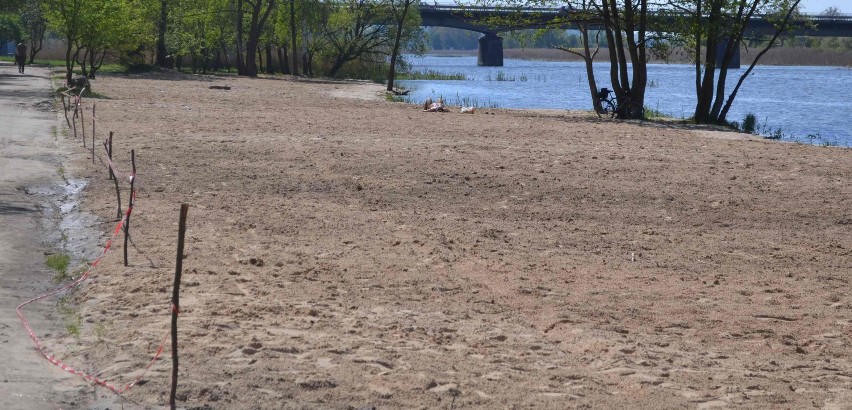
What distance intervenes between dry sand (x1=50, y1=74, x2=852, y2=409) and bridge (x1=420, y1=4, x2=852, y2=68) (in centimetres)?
1383

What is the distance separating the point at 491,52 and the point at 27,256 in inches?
4019

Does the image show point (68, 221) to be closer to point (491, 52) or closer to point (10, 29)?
point (10, 29)

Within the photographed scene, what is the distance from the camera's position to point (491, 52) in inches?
4368

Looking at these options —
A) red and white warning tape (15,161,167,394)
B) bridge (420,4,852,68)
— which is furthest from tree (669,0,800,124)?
red and white warning tape (15,161,167,394)

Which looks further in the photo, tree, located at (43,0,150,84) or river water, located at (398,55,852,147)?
tree, located at (43,0,150,84)

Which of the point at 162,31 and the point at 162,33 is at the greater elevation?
the point at 162,31

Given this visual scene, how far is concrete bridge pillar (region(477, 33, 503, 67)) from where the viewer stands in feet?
359

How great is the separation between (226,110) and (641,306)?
2141 cm

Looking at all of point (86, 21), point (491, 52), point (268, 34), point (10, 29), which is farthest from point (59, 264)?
point (491, 52)

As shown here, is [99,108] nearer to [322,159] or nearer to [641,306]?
[322,159]

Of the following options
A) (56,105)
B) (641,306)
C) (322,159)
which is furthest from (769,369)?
(56,105)

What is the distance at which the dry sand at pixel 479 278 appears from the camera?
7.01m

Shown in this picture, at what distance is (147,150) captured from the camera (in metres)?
18.9

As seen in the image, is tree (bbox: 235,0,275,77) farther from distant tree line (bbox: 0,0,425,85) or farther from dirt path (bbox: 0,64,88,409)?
→ dirt path (bbox: 0,64,88,409)
